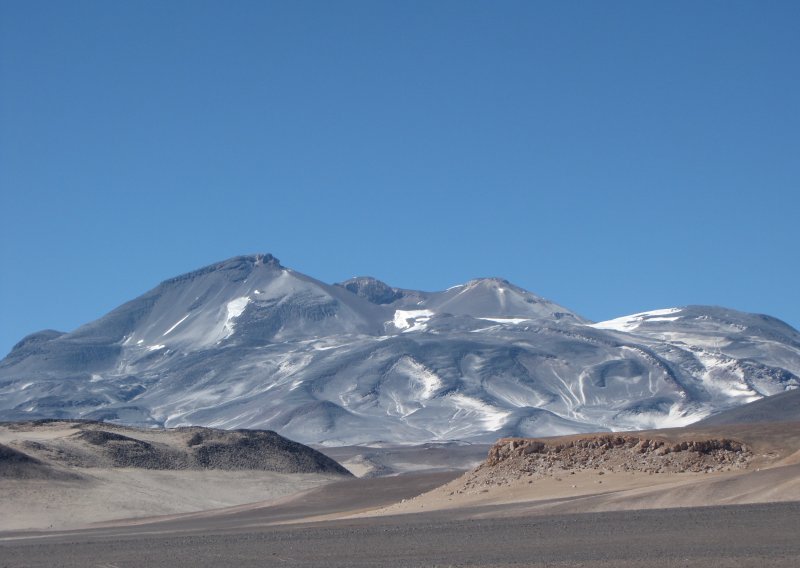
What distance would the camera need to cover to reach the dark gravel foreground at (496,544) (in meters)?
29.4

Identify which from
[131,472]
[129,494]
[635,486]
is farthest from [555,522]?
[131,472]

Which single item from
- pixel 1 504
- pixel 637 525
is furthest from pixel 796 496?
pixel 1 504

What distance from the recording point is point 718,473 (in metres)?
47.0

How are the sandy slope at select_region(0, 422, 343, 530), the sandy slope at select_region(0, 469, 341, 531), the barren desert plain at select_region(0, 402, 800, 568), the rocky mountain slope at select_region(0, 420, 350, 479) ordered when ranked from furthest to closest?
the rocky mountain slope at select_region(0, 420, 350, 479) → the sandy slope at select_region(0, 422, 343, 530) → the sandy slope at select_region(0, 469, 341, 531) → the barren desert plain at select_region(0, 402, 800, 568)

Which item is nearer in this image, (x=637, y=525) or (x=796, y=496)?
(x=637, y=525)

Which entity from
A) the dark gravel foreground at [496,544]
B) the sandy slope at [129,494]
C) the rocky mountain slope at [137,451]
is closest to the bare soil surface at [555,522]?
the dark gravel foreground at [496,544]

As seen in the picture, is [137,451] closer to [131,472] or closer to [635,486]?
[131,472]

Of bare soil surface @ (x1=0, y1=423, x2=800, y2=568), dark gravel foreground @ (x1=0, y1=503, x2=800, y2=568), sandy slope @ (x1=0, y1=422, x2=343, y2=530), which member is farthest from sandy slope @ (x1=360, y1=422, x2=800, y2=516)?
sandy slope @ (x1=0, y1=422, x2=343, y2=530)

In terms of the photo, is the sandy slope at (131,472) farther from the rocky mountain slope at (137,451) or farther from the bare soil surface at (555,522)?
the bare soil surface at (555,522)

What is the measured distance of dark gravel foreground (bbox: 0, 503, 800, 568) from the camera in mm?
29438

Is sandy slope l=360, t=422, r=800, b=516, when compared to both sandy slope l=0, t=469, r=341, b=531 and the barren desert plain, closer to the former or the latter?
the barren desert plain

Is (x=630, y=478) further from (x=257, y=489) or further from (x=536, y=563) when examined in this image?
(x=257, y=489)

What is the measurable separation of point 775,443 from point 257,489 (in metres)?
43.5

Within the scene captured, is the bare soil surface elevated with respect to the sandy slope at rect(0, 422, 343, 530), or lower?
lower
